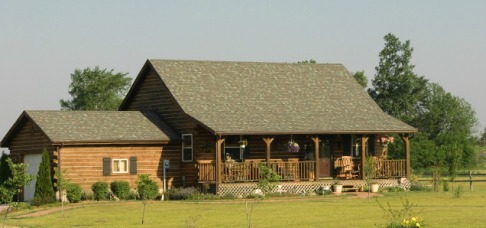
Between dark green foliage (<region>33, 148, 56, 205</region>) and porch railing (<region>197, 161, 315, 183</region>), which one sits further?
porch railing (<region>197, 161, 315, 183</region>)

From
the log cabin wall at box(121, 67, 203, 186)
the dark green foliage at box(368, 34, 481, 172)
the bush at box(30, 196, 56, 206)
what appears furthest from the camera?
the dark green foliage at box(368, 34, 481, 172)

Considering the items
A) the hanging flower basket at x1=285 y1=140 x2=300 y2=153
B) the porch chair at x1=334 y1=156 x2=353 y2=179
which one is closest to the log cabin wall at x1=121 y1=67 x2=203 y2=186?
the hanging flower basket at x1=285 y1=140 x2=300 y2=153

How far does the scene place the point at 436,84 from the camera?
12056cm

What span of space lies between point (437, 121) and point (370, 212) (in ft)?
265

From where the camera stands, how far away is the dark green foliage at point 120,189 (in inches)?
2067

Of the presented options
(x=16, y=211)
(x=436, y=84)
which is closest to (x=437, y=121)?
(x=436, y=84)

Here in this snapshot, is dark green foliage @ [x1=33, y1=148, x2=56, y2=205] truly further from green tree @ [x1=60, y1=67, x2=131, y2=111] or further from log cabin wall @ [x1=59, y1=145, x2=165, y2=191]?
green tree @ [x1=60, y1=67, x2=131, y2=111]

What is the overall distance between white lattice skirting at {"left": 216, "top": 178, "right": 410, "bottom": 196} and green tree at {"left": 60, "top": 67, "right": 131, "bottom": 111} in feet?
126

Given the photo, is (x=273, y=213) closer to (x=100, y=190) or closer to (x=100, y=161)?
(x=100, y=190)

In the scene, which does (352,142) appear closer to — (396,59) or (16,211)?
(16,211)

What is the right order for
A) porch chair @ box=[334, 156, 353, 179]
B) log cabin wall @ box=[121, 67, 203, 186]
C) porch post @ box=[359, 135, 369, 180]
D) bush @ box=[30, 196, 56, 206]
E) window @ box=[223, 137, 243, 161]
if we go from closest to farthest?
1. bush @ box=[30, 196, 56, 206]
2. log cabin wall @ box=[121, 67, 203, 186]
3. window @ box=[223, 137, 243, 161]
4. porch post @ box=[359, 135, 369, 180]
5. porch chair @ box=[334, 156, 353, 179]

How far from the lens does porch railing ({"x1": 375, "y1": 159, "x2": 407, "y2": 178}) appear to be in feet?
194

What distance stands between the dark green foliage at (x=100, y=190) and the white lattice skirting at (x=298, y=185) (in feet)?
17.7

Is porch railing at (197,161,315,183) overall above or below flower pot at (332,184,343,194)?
above
